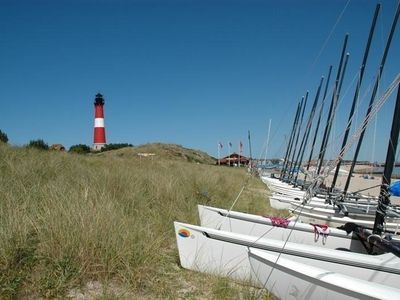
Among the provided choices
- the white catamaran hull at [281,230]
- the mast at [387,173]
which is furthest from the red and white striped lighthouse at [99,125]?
the mast at [387,173]

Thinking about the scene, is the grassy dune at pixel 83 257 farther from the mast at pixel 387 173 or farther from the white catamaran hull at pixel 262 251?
the mast at pixel 387 173

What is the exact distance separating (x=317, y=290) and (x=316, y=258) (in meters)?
0.79

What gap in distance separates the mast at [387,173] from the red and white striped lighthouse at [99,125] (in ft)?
141

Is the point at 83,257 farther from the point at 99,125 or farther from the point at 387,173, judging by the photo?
the point at 99,125

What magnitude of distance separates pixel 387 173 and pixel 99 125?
149ft

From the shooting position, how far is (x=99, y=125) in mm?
46531

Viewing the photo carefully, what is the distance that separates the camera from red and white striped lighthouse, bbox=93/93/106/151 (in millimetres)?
45312

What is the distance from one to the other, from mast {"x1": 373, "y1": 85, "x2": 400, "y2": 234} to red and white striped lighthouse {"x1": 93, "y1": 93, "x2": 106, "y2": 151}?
42977 millimetres

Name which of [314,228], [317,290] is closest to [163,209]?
[314,228]

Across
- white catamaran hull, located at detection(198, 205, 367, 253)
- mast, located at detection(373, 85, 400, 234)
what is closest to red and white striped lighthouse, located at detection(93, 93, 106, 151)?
white catamaran hull, located at detection(198, 205, 367, 253)

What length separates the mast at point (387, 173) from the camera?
412 cm

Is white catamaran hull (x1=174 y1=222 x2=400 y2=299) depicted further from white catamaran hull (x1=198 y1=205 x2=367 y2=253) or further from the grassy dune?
white catamaran hull (x1=198 y1=205 x2=367 y2=253)

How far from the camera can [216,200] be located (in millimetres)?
7301

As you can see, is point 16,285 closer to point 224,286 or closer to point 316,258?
point 224,286
